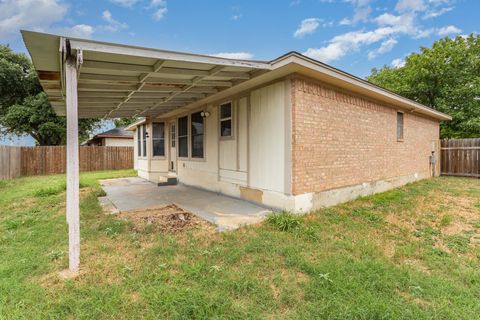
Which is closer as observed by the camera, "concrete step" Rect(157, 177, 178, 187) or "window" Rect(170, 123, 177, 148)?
"concrete step" Rect(157, 177, 178, 187)

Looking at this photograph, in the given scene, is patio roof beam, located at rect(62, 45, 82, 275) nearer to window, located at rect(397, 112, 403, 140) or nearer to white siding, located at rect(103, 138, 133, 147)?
window, located at rect(397, 112, 403, 140)

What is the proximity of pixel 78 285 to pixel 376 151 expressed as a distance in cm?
748

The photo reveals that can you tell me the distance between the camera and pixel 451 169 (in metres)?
12.3

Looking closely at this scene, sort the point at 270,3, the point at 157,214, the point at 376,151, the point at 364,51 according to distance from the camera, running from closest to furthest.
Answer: the point at 157,214 → the point at 376,151 → the point at 270,3 → the point at 364,51

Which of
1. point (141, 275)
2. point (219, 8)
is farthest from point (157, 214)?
point (219, 8)

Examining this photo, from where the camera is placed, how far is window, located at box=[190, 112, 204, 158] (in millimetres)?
8133

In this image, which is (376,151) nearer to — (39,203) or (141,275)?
(141,275)

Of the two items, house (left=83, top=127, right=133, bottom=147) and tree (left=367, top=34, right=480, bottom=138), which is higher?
tree (left=367, top=34, right=480, bottom=138)

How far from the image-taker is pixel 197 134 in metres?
8.38

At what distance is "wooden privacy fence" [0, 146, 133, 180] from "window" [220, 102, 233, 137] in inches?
444

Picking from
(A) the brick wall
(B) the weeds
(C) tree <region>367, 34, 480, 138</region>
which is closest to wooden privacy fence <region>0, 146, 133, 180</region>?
(B) the weeds

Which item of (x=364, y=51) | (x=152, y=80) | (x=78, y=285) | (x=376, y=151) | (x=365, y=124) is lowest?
(x=78, y=285)

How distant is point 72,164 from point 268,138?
3584mm

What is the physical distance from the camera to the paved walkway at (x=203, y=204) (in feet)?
15.8
